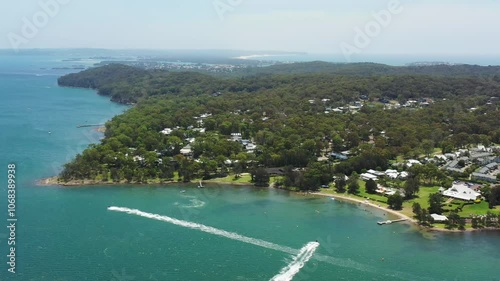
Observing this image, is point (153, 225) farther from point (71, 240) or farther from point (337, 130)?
point (337, 130)

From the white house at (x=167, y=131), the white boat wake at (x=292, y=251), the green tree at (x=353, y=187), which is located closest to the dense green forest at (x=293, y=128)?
the white house at (x=167, y=131)

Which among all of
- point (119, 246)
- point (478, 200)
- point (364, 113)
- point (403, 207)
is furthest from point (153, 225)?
point (364, 113)

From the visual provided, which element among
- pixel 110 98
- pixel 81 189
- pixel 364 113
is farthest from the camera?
pixel 110 98

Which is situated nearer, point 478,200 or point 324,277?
point 324,277

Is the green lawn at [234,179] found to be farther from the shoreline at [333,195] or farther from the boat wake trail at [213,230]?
the boat wake trail at [213,230]

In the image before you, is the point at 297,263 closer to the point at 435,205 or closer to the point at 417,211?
the point at 417,211

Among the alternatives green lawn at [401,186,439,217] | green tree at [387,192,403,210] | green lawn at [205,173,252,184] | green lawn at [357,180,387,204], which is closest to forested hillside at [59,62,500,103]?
green lawn at [205,173,252,184]

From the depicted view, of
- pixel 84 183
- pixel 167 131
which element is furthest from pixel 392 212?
pixel 167 131
